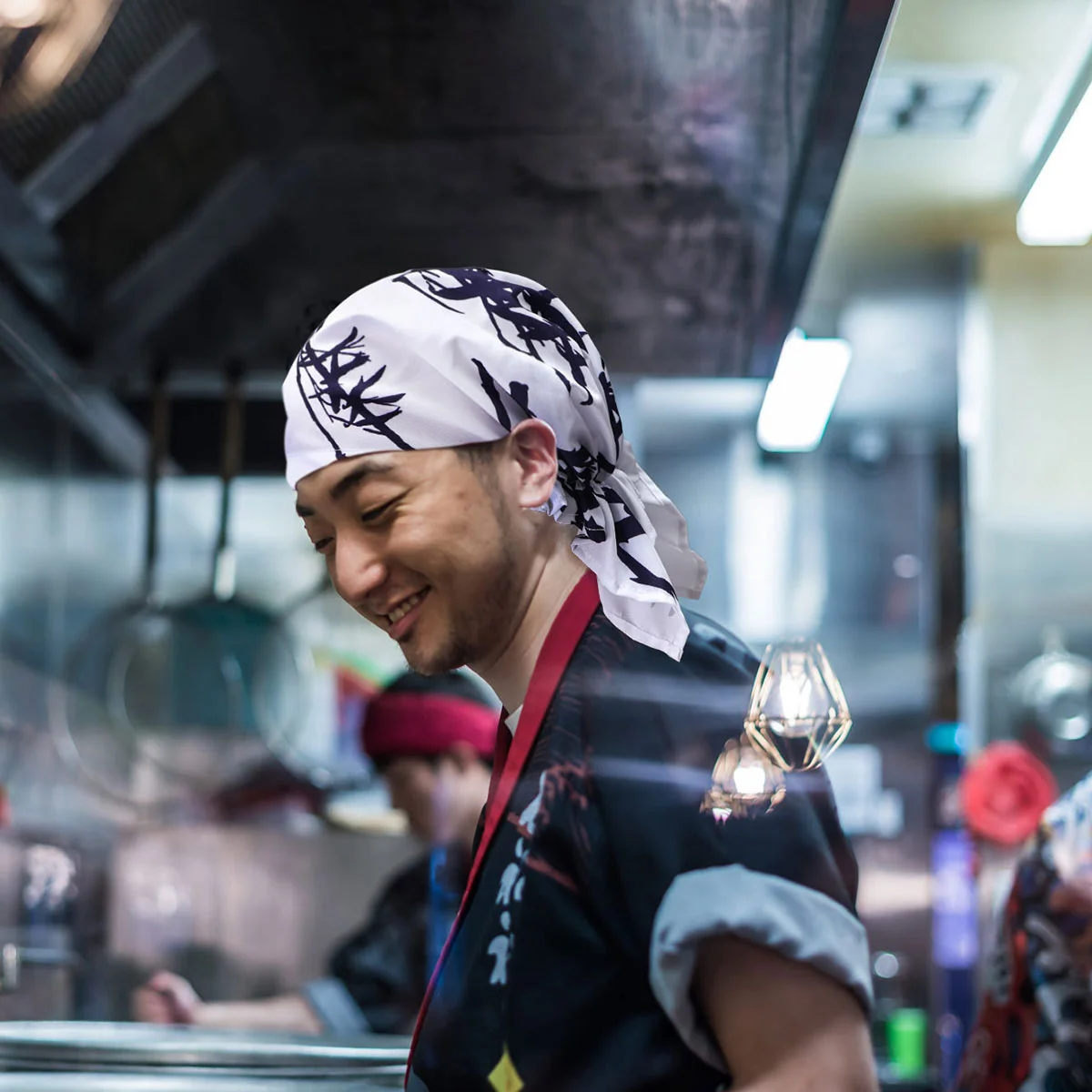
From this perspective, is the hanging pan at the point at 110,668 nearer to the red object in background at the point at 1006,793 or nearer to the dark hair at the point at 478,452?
the dark hair at the point at 478,452

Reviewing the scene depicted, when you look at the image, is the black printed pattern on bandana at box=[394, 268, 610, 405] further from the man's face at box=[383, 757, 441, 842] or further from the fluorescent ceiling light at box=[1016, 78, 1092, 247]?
the fluorescent ceiling light at box=[1016, 78, 1092, 247]

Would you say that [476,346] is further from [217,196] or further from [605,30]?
[217,196]

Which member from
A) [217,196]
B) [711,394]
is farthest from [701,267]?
[217,196]

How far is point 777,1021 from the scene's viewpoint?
0.43m

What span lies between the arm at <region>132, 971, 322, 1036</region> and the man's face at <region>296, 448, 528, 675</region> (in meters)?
0.62

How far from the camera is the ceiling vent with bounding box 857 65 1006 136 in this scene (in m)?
1.73

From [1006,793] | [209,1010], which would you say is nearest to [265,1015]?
[209,1010]

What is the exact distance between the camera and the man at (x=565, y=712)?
445mm

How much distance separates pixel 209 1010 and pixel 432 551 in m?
0.78

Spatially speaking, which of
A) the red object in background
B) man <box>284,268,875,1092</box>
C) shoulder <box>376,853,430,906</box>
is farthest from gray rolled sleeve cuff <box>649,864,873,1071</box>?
the red object in background

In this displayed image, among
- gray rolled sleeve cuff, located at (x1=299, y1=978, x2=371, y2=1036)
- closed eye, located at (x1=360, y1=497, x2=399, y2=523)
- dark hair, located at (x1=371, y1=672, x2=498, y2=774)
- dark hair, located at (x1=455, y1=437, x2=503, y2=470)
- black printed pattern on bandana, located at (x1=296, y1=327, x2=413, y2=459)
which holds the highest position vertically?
black printed pattern on bandana, located at (x1=296, y1=327, x2=413, y2=459)

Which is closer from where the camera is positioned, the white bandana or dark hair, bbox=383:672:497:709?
the white bandana

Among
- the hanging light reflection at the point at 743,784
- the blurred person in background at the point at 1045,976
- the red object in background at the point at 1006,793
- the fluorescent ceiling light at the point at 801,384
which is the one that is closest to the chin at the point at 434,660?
the hanging light reflection at the point at 743,784

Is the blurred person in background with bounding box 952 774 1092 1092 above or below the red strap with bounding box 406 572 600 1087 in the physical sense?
below
